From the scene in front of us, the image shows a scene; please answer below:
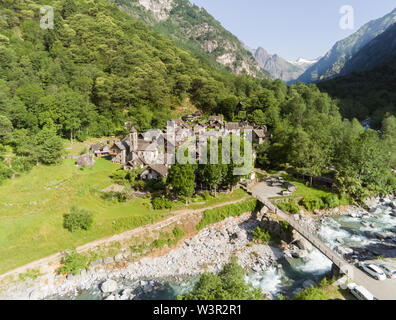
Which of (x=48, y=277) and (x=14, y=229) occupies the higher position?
(x=14, y=229)

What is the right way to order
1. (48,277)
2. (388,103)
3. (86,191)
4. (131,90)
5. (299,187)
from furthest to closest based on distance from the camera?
(388,103) → (131,90) → (299,187) → (86,191) → (48,277)

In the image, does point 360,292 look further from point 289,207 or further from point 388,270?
point 289,207

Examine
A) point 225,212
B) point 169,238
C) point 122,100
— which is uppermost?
point 122,100

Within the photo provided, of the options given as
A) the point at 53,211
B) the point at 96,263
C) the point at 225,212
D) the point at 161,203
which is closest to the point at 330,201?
the point at 225,212

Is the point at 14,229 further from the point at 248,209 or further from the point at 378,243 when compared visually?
the point at 378,243

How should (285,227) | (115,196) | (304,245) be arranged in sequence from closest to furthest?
(304,245) → (285,227) → (115,196)
